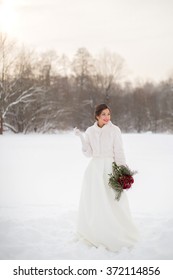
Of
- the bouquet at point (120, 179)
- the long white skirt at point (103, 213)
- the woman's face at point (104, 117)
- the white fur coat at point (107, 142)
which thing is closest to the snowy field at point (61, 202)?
the long white skirt at point (103, 213)

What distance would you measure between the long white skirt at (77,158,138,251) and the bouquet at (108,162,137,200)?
0.06 meters

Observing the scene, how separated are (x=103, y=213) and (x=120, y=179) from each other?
0.27m

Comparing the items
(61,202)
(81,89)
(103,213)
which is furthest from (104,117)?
(81,89)

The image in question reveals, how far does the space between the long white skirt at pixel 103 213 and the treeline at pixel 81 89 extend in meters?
3.59

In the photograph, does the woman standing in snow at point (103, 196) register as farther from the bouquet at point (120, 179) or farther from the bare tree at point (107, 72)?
the bare tree at point (107, 72)

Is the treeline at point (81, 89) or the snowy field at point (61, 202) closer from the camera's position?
the snowy field at point (61, 202)

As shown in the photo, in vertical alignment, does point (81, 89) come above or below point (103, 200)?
above

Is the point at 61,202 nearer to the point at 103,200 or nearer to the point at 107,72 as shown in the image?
the point at 103,200

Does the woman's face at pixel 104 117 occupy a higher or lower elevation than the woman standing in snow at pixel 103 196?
higher

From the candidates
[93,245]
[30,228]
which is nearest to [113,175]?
[93,245]

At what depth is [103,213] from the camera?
2689 mm

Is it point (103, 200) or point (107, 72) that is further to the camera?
point (107, 72)

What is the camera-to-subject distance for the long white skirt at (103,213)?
269cm
